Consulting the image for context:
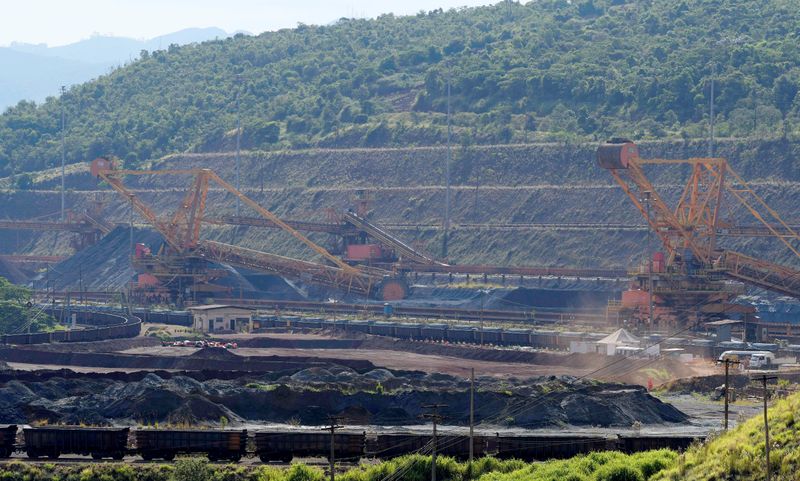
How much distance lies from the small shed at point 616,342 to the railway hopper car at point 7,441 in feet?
162

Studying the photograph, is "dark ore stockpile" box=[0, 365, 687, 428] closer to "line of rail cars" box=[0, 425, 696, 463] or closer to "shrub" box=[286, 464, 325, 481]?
"line of rail cars" box=[0, 425, 696, 463]

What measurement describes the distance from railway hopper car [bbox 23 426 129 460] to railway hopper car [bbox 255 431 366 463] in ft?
17.0

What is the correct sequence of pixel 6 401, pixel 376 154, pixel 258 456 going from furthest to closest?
pixel 376 154 → pixel 6 401 → pixel 258 456

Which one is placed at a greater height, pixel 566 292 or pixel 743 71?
pixel 743 71

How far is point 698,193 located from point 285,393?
177 feet

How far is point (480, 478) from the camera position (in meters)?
54.2

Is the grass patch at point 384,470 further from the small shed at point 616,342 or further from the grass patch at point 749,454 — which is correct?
the small shed at point 616,342

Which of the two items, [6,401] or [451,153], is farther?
[451,153]

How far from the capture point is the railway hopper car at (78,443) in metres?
61.1

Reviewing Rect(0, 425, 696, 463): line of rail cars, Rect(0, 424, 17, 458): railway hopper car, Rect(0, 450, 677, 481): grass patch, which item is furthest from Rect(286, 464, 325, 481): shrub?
Rect(0, 424, 17, 458): railway hopper car

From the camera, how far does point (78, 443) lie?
61.2 m

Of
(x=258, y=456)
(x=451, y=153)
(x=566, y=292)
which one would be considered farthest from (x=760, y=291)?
(x=258, y=456)

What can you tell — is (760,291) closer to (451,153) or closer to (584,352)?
(584,352)

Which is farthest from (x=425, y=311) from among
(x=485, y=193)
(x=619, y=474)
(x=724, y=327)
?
(x=619, y=474)
